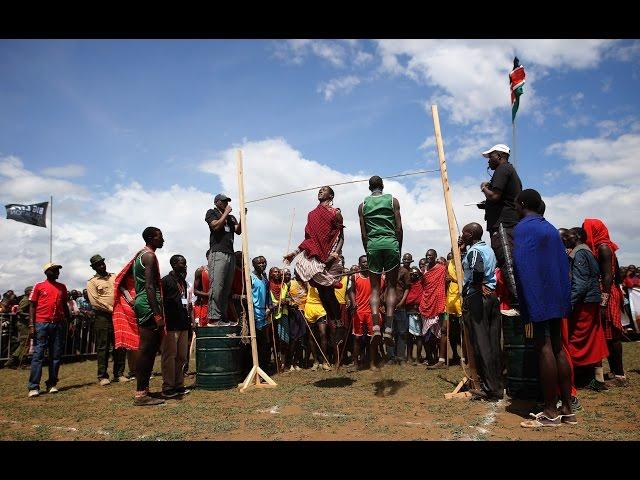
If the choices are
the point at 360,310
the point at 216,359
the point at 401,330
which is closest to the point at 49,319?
the point at 216,359

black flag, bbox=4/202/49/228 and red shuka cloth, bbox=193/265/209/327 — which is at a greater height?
black flag, bbox=4/202/49/228

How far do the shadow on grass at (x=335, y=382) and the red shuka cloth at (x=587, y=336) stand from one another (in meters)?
3.35

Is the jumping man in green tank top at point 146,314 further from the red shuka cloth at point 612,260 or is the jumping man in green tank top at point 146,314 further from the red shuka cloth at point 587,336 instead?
the red shuka cloth at point 612,260

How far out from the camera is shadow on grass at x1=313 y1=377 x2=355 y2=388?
751 centimetres

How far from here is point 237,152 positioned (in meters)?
8.23

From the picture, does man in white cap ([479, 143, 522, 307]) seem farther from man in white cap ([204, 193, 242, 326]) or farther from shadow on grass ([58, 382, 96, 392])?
shadow on grass ([58, 382, 96, 392])

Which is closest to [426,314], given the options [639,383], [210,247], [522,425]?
[639,383]

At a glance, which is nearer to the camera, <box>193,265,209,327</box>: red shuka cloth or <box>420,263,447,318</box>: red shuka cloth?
<box>193,265,209,327</box>: red shuka cloth

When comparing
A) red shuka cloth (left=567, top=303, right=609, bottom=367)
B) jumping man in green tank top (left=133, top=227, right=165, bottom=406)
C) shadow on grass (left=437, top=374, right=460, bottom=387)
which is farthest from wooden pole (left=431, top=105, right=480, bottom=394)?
jumping man in green tank top (left=133, top=227, right=165, bottom=406)

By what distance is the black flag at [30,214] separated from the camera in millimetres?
15019

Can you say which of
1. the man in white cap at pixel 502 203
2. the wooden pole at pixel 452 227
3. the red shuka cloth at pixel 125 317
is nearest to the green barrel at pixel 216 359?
the red shuka cloth at pixel 125 317

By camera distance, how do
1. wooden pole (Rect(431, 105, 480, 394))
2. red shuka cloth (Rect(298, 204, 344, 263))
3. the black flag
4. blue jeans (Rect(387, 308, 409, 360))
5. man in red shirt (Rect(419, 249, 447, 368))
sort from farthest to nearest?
the black flag < blue jeans (Rect(387, 308, 409, 360)) < man in red shirt (Rect(419, 249, 447, 368)) < red shuka cloth (Rect(298, 204, 344, 263)) < wooden pole (Rect(431, 105, 480, 394))

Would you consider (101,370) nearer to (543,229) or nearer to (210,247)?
(210,247)

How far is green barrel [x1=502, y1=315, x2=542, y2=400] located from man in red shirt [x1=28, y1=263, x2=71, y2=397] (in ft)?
24.4
